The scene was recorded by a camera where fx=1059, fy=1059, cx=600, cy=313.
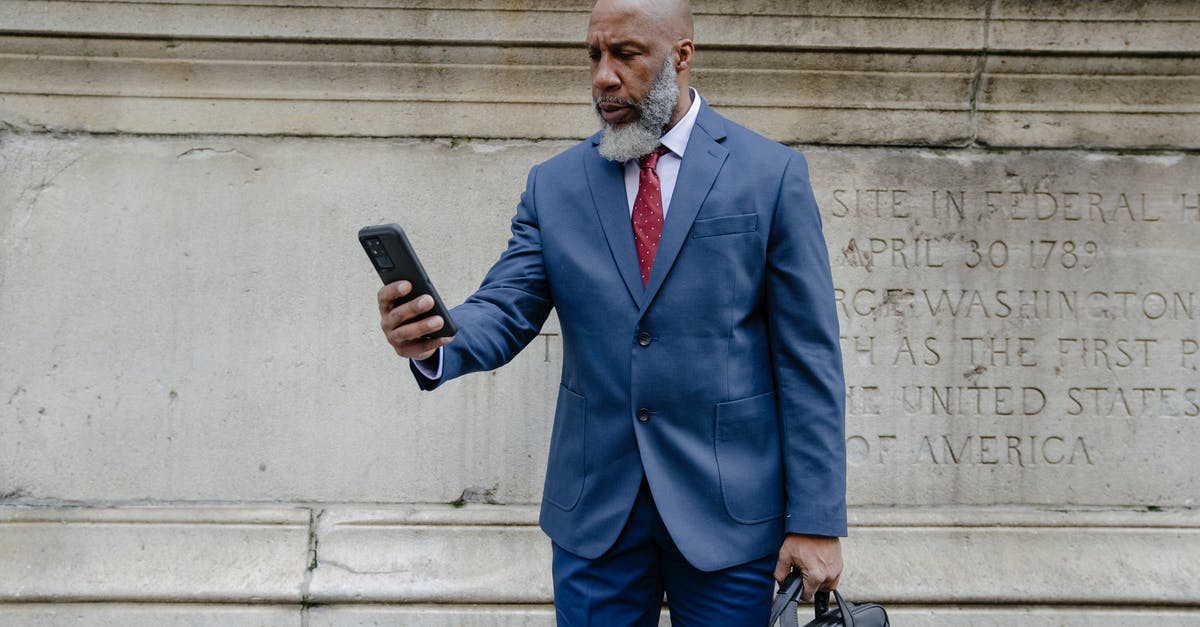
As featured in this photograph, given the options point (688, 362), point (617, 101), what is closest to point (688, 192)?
point (617, 101)

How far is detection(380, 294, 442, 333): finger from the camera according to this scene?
182 cm

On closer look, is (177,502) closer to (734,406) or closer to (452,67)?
(452,67)

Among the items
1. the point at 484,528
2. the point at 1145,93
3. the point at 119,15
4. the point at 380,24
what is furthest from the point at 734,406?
the point at 119,15

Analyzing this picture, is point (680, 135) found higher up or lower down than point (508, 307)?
higher up

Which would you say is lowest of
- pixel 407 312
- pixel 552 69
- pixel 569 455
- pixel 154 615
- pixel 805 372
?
pixel 154 615

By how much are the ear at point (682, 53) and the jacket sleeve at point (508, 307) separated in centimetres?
39

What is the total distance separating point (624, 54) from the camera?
6.85ft

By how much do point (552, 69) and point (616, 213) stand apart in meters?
1.40

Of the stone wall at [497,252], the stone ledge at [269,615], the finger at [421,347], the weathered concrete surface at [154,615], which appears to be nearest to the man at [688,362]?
the finger at [421,347]

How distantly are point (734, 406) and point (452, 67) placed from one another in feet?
5.91

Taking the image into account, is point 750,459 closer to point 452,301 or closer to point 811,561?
point 811,561

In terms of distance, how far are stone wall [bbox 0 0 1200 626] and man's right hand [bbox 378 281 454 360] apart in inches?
60.5

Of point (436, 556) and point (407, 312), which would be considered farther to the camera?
point (436, 556)

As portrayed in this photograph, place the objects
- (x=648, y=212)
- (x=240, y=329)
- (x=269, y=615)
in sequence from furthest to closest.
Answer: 1. (x=240, y=329)
2. (x=269, y=615)
3. (x=648, y=212)
